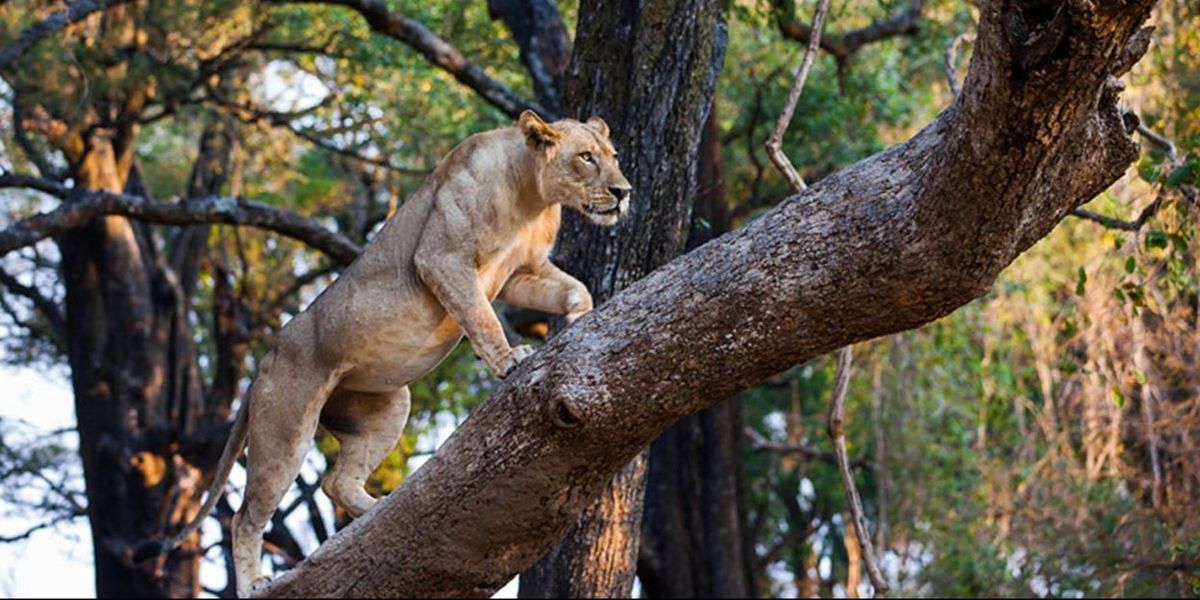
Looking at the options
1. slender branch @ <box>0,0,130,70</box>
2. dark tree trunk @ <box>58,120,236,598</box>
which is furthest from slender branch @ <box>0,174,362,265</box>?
dark tree trunk @ <box>58,120,236,598</box>

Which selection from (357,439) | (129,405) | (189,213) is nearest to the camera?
(357,439)

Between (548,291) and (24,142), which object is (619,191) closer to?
(548,291)

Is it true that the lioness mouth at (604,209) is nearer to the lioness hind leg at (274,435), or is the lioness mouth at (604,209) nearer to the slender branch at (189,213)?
the lioness hind leg at (274,435)

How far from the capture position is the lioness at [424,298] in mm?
5203

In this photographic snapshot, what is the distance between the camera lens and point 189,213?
9.82m

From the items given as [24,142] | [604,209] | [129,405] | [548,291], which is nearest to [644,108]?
[548,291]

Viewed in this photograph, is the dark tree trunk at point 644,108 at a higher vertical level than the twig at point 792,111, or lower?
higher

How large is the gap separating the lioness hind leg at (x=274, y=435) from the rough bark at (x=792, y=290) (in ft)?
1.55

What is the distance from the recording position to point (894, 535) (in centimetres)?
1552

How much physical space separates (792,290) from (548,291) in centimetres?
166

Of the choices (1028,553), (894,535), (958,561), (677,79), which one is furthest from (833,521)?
(677,79)

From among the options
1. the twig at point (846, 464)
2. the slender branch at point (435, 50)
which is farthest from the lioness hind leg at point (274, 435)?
the slender branch at point (435, 50)

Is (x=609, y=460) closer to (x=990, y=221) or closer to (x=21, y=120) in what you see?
(x=990, y=221)

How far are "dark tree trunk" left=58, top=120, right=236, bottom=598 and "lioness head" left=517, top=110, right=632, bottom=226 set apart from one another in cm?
776
